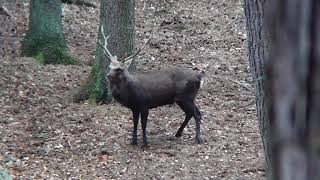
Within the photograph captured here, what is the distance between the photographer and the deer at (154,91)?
8977mm

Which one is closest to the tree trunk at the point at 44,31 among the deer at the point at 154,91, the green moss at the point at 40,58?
the green moss at the point at 40,58

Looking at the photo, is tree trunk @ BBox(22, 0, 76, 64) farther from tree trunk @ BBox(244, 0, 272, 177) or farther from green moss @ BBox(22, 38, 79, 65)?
tree trunk @ BBox(244, 0, 272, 177)

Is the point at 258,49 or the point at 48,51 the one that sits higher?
the point at 258,49

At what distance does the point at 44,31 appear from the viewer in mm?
13781

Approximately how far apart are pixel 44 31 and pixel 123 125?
471 centimetres

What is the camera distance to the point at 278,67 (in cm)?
122

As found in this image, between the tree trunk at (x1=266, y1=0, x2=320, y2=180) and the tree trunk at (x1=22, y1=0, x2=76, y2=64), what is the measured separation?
12.4 meters

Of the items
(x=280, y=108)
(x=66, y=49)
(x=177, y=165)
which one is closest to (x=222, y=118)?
(x=177, y=165)

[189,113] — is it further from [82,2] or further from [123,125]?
[82,2]

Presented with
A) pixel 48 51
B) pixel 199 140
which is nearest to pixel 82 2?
pixel 48 51

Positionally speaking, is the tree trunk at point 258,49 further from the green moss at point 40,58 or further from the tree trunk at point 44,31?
the tree trunk at point 44,31

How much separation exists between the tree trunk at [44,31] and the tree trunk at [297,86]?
40.7ft

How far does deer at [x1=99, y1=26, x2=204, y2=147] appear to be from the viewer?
898 centimetres

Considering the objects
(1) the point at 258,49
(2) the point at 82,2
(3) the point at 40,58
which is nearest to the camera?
(1) the point at 258,49
